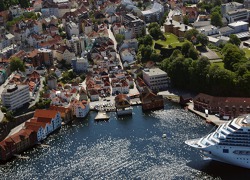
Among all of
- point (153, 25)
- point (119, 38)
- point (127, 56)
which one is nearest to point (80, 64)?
point (127, 56)

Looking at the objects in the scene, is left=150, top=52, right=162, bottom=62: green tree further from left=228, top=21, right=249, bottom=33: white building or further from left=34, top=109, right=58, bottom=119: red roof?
left=34, top=109, right=58, bottom=119: red roof


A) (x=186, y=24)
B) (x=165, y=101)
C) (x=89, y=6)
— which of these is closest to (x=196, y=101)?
(x=165, y=101)

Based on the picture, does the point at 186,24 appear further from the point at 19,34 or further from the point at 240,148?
the point at 240,148

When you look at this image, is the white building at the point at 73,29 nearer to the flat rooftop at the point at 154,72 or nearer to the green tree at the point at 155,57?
the green tree at the point at 155,57

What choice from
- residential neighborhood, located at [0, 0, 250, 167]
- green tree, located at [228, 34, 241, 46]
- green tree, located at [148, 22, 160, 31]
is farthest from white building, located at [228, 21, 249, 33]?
→ green tree, located at [148, 22, 160, 31]

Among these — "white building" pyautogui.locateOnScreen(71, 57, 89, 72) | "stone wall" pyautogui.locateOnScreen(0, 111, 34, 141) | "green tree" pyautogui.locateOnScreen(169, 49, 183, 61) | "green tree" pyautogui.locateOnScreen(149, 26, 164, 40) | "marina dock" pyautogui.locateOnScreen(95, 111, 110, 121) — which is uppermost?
"green tree" pyautogui.locateOnScreen(169, 49, 183, 61)

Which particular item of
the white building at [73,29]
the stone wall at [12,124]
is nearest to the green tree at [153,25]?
the white building at [73,29]

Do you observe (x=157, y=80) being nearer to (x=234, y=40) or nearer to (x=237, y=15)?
(x=234, y=40)
